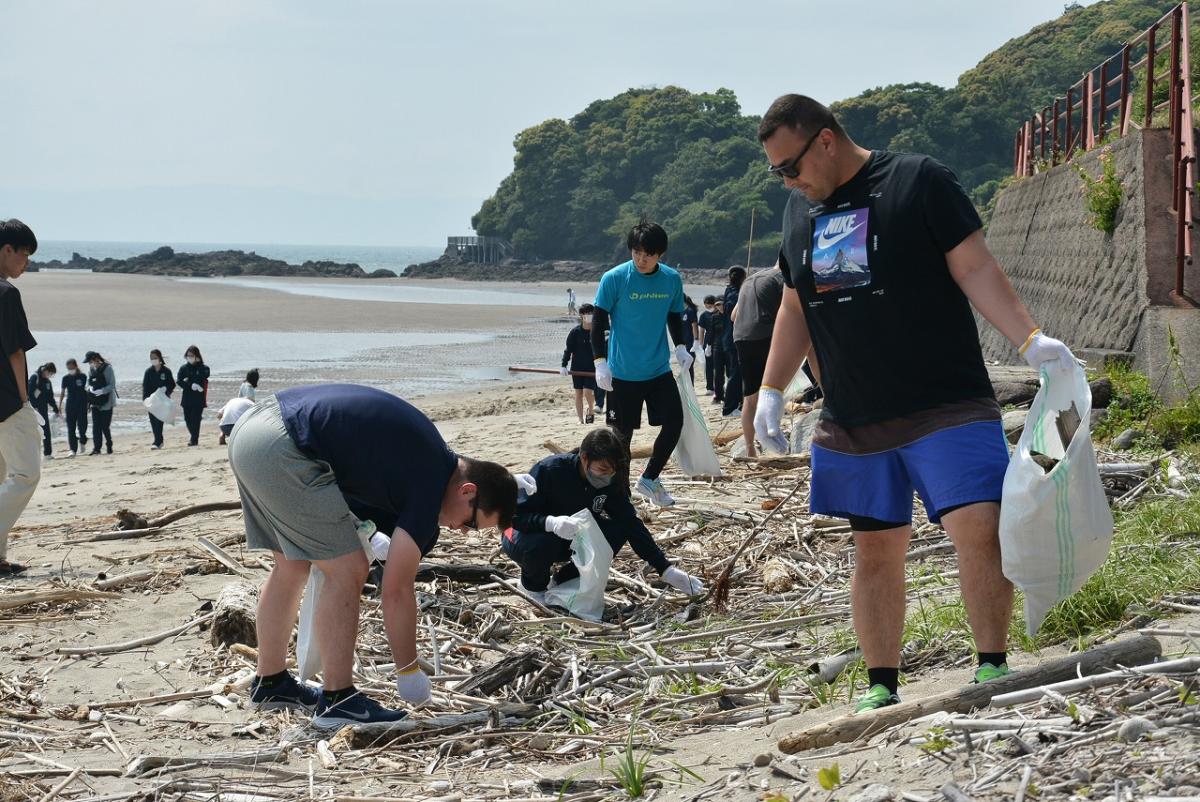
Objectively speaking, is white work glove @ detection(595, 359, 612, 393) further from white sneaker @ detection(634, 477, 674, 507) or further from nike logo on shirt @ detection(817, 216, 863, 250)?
nike logo on shirt @ detection(817, 216, 863, 250)

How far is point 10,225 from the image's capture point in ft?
23.8

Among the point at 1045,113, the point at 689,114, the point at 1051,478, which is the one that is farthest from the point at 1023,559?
the point at 689,114

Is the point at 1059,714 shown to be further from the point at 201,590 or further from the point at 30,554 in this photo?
the point at 30,554

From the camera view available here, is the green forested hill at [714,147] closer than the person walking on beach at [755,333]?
No

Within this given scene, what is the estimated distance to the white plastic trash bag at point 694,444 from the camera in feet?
26.1

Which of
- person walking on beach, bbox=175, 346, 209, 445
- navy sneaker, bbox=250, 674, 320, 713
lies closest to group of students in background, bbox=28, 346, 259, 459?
person walking on beach, bbox=175, 346, 209, 445

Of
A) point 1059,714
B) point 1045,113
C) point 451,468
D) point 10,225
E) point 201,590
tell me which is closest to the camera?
point 1059,714

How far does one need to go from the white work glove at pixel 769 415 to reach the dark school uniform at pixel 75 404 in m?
14.0

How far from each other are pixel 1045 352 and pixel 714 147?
323ft

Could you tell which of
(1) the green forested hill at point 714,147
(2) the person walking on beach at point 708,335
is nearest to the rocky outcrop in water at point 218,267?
(1) the green forested hill at point 714,147

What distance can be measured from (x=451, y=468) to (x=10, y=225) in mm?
4380

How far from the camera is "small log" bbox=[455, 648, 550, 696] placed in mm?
4750

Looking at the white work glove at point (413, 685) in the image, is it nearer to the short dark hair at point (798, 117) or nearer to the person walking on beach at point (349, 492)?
the person walking on beach at point (349, 492)

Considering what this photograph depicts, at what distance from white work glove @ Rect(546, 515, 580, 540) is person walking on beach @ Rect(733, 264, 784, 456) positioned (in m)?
3.61
